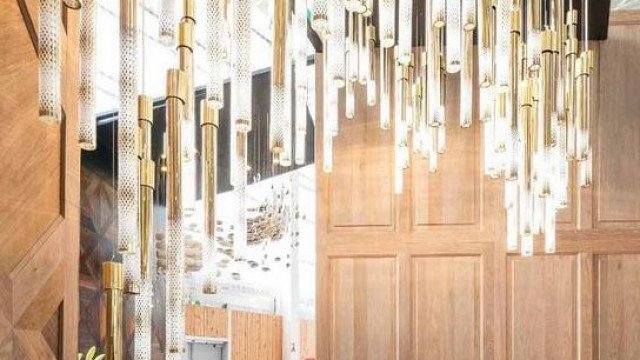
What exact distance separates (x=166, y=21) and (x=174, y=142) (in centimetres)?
23

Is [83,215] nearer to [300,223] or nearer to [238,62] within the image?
[300,223]

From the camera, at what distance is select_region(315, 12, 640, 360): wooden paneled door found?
595cm

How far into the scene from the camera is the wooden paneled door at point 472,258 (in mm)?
5949

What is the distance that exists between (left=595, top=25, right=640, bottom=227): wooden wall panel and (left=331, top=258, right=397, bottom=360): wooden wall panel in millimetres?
1383

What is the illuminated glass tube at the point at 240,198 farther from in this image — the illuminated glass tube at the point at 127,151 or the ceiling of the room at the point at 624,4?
the ceiling of the room at the point at 624,4

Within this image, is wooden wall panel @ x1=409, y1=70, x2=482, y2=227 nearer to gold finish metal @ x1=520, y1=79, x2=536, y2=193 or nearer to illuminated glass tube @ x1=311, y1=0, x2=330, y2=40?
gold finish metal @ x1=520, y1=79, x2=536, y2=193

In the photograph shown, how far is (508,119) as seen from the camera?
3969 millimetres

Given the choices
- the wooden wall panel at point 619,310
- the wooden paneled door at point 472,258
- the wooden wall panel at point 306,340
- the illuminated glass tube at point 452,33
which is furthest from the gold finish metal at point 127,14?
the wooden wall panel at point 306,340

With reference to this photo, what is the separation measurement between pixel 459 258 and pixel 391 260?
1.39 feet

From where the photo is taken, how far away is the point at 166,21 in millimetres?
1882

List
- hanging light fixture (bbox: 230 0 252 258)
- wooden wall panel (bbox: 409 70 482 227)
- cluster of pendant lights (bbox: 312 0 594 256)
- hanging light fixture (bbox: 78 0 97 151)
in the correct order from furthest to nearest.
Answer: wooden wall panel (bbox: 409 70 482 227) < cluster of pendant lights (bbox: 312 0 594 256) < hanging light fixture (bbox: 230 0 252 258) < hanging light fixture (bbox: 78 0 97 151)

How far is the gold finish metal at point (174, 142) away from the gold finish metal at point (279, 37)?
221mm

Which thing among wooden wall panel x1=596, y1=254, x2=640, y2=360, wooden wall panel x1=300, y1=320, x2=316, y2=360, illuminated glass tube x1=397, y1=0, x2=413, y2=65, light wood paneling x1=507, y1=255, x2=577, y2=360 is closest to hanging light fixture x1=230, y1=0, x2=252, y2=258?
illuminated glass tube x1=397, y1=0, x2=413, y2=65

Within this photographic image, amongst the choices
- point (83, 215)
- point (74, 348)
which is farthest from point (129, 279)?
point (83, 215)
